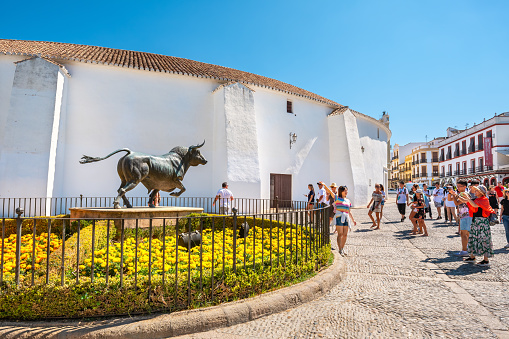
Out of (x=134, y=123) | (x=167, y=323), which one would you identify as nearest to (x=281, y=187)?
(x=134, y=123)

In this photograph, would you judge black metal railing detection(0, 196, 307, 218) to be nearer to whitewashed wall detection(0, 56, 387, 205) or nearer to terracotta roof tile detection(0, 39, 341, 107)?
whitewashed wall detection(0, 56, 387, 205)

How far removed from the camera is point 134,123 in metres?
14.7

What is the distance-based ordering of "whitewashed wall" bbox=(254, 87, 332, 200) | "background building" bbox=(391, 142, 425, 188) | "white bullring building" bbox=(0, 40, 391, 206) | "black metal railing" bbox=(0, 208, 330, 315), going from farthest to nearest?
"background building" bbox=(391, 142, 425, 188) < "whitewashed wall" bbox=(254, 87, 332, 200) < "white bullring building" bbox=(0, 40, 391, 206) < "black metal railing" bbox=(0, 208, 330, 315)

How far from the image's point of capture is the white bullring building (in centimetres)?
1253

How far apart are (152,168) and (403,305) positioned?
607 cm

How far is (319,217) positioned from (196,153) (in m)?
4.15

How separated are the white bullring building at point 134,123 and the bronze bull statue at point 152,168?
6413 millimetres

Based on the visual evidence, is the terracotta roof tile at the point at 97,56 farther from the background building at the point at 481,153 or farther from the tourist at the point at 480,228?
the background building at the point at 481,153

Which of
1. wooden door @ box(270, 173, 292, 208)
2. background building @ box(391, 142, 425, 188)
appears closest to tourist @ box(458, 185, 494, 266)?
wooden door @ box(270, 173, 292, 208)

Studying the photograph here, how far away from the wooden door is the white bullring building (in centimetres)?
6

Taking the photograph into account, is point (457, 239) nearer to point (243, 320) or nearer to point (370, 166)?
point (243, 320)

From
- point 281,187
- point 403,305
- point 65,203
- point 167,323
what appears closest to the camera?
point 167,323

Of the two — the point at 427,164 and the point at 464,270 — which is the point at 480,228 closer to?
the point at 464,270

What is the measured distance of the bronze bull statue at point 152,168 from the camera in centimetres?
761
